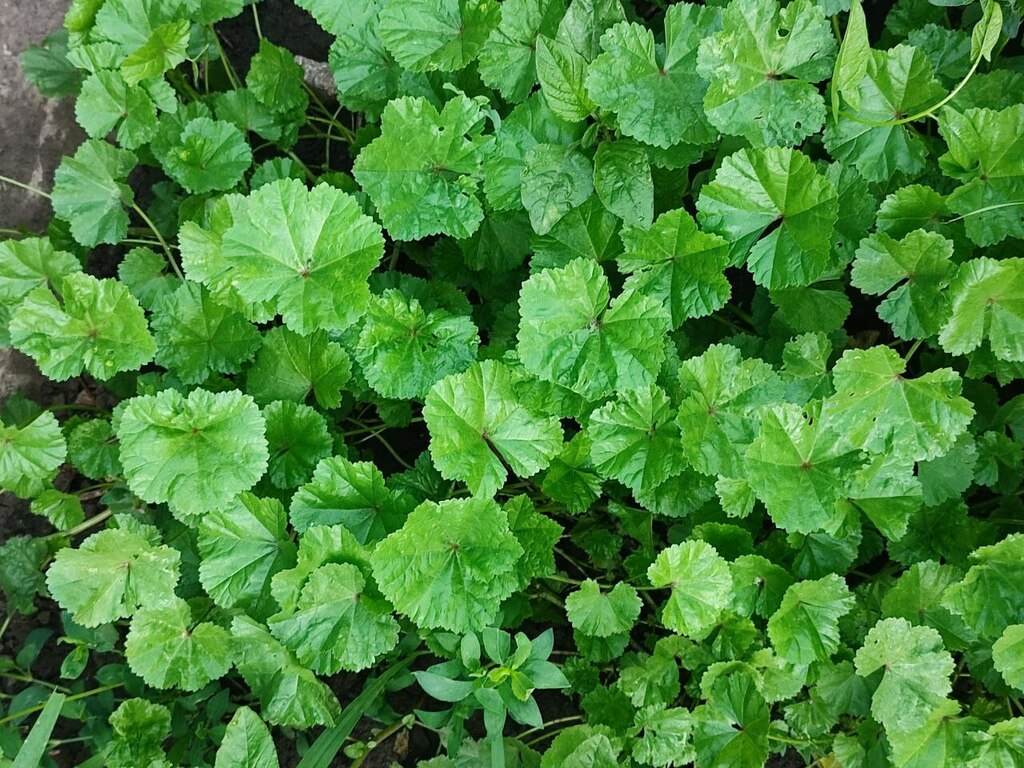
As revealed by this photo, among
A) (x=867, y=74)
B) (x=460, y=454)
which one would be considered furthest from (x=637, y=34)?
(x=460, y=454)

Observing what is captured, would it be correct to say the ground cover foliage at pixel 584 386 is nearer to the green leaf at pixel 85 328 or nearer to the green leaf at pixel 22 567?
the green leaf at pixel 85 328

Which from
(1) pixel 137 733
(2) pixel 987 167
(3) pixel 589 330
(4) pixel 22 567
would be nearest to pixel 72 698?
(1) pixel 137 733

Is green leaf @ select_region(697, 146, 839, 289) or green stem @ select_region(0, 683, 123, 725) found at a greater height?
green leaf @ select_region(697, 146, 839, 289)

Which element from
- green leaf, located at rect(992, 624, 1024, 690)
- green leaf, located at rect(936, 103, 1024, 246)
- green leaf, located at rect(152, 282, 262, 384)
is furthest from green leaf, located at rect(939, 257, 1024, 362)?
green leaf, located at rect(152, 282, 262, 384)

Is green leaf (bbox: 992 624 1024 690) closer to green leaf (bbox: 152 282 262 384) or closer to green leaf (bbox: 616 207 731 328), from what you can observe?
green leaf (bbox: 616 207 731 328)

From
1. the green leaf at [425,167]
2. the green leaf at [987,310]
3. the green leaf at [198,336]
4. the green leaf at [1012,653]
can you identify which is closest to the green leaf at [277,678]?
the green leaf at [198,336]

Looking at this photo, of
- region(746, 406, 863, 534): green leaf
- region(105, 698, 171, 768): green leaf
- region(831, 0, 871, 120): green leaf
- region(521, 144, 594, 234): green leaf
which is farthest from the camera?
region(105, 698, 171, 768): green leaf
